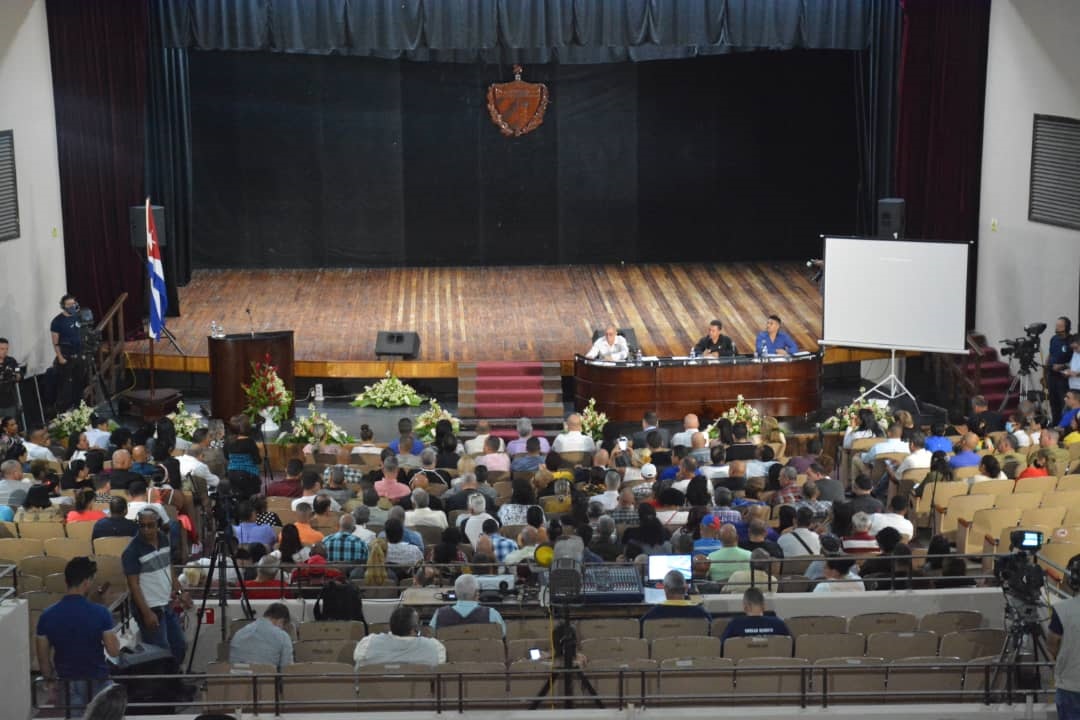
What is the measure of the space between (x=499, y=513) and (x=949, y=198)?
31.7 ft

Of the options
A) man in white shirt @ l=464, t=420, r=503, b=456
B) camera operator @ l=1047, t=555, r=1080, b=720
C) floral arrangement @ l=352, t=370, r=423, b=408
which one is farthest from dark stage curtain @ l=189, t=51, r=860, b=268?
camera operator @ l=1047, t=555, r=1080, b=720

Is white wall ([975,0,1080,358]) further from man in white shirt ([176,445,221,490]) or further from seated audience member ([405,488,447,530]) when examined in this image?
man in white shirt ([176,445,221,490])

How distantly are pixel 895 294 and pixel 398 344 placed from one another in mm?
5481

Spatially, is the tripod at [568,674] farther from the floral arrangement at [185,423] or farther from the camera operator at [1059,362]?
the camera operator at [1059,362]

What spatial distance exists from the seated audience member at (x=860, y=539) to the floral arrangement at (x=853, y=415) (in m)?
4.63

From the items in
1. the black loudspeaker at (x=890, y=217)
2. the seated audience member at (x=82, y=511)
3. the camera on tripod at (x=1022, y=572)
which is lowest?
the seated audience member at (x=82, y=511)

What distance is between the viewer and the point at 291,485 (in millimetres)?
11836

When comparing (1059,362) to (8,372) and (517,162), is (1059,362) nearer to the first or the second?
(517,162)

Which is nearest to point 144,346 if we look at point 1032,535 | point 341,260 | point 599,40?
point 341,260

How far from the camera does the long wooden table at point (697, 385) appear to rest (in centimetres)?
1573

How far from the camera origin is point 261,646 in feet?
24.8

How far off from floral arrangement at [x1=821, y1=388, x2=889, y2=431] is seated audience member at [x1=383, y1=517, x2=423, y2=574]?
628 centimetres

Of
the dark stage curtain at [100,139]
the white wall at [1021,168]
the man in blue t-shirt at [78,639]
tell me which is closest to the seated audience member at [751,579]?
the man in blue t-shirt at [78,639]

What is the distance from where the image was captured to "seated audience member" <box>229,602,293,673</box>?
757cm
